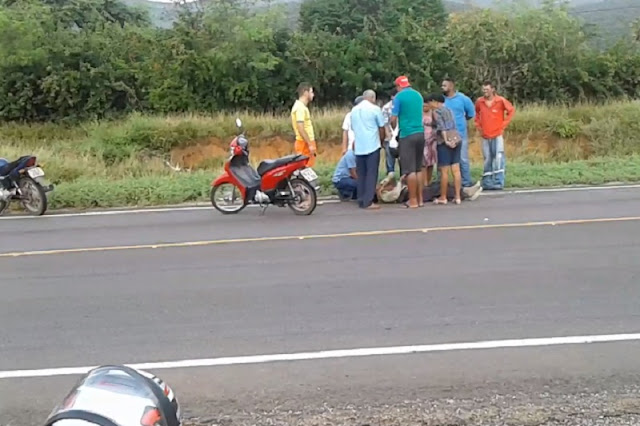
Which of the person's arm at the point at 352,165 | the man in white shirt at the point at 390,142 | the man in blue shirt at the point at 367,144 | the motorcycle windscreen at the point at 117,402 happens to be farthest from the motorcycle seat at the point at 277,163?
the motorcycle windscreen at the point at 117,402

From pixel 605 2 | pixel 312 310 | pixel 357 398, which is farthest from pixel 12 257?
pixel 605 2

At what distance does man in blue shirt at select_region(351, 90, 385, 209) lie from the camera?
12.3 m

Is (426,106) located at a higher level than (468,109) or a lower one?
higher

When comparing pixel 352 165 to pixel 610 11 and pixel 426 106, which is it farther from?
pixel 610 11

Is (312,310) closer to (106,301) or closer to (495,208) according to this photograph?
(106,301)

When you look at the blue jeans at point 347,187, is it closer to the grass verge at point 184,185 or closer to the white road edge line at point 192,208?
the white road edge line at point 192,208

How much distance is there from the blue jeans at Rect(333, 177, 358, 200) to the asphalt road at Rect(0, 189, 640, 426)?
166cm

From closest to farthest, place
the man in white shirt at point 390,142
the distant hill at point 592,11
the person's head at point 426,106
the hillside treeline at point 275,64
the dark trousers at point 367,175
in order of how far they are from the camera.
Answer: the dark trousers at point 367,175 < the person's head at point 426,106 < the man in white shirt at point 390,142 < the hillside treeline at point 275,64 < the distant hill at point 592,11

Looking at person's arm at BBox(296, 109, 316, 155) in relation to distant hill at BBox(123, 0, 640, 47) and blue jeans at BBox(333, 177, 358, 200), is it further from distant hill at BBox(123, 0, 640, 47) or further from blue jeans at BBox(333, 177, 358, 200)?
distant hill at BBox(123, 0, 640, 47)

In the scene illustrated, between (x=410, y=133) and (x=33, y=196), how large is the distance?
6.33 meters

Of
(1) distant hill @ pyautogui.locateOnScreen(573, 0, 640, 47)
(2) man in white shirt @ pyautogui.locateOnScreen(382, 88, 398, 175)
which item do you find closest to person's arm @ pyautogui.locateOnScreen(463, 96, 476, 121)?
(2) man in white shirt @ pyautogui.locateOnScreen(382, 88, 398, 175)

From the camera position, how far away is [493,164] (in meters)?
14.2

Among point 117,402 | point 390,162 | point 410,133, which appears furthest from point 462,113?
point 117,402

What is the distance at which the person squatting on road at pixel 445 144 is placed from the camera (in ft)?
40.5
